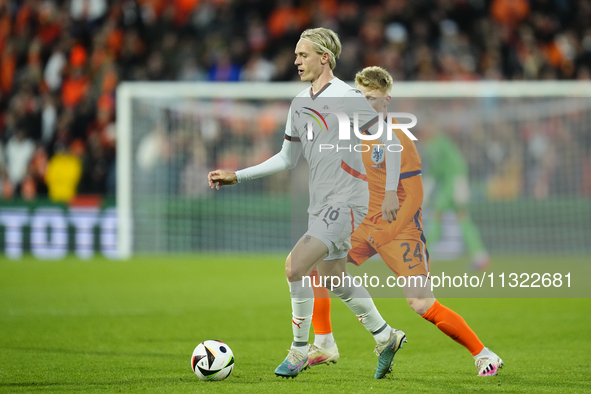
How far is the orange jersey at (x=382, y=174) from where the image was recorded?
5465 millimetres

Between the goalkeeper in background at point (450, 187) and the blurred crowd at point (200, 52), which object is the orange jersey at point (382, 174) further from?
the blurred crowd at point (200, 52)

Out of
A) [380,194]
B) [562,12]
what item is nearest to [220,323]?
[380,194]

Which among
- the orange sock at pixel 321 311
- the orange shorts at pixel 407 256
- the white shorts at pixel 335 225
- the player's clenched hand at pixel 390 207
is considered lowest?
the orange sock at pixel 321 311

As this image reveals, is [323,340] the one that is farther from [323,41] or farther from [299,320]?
[323,41]

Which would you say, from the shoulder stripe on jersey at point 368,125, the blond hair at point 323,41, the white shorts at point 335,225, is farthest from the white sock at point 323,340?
the blond hair at point 323,41

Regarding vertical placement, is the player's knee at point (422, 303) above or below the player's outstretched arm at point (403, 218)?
below

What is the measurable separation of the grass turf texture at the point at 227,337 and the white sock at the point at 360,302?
37 cm

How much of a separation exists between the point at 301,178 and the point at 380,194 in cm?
911

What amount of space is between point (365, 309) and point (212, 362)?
105cm

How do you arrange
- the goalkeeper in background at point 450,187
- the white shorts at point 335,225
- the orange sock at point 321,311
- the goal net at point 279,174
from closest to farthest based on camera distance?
the white shorts at point 335,225
the orange sock at point 321,311
the goalkeeper in background at point 450,187
the goal net at point 279,174

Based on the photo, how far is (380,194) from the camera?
5.74m

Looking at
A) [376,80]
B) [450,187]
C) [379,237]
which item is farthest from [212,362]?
[450,187]

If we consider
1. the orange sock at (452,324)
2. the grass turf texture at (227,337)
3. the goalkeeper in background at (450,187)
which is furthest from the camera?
the goalkeeper in background at (450,187)

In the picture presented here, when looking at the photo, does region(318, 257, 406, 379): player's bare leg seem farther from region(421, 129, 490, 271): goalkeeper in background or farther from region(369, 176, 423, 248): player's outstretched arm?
region(421, 129, 490, 271): goalkeeper in background
